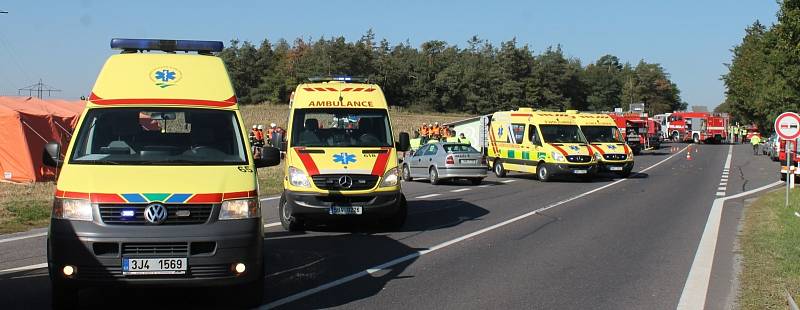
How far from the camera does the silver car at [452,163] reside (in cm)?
2489

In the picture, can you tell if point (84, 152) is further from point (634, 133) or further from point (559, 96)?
point (559, 96)

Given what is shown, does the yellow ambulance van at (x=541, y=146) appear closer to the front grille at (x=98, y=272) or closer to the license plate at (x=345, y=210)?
the license plate at (x=345, y=210)

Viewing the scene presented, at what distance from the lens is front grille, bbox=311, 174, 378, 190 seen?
12.9 metres

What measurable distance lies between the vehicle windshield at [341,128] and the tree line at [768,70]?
23.0m

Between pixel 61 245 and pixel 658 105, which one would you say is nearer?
pixel 61 245

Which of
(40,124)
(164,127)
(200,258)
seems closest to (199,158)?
(164,127)

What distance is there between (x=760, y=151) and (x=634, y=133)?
403 inches

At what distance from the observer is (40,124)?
22047 mm

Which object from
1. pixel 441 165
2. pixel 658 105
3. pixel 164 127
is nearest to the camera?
pixel 164 127

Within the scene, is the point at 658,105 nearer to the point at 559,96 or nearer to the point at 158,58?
the point at 559,96

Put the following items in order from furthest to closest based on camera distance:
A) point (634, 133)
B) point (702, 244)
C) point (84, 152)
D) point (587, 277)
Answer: point (634, 133) < point (702, 244) < point (587, 277) < point (84, 152)

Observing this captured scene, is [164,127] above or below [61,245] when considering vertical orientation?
above

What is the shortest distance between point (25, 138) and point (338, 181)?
40.4 feet

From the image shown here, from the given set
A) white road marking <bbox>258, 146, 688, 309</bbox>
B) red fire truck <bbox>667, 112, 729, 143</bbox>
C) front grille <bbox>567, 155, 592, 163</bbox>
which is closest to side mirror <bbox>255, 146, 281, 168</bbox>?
white road marking <bbox>258, 146, 688, 309</bbox>
